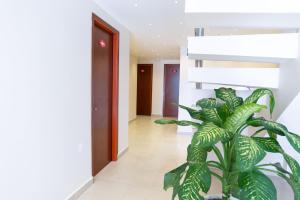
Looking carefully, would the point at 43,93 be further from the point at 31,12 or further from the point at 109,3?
the point at 109,3

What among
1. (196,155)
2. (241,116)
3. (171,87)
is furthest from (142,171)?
(171,87)

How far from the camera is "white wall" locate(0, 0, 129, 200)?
1.82 metres

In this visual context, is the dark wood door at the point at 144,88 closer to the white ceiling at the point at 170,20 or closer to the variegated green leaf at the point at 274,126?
the white ceiling at the point at 170,20

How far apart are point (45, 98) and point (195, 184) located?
167cm

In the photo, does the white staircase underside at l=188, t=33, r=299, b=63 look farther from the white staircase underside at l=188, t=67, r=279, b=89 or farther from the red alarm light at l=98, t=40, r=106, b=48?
the red alarm light at l=98, t=40, r=106, b=48

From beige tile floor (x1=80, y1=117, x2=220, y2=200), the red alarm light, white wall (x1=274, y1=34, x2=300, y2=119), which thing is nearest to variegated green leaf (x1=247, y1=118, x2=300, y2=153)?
white wall (x1=274, y1=34, x2=300, y2=119)

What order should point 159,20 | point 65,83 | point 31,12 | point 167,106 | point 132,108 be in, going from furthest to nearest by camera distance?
point 167,106, point 132,108, point 159,20, point 65,83, point 31,12

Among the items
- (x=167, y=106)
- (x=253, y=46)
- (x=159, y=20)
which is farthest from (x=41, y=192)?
(x=167, y=106)

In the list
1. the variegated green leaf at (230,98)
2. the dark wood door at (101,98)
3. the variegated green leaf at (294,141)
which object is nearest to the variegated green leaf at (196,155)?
the variegated green leaf at (230,98)

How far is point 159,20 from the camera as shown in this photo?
379 cm

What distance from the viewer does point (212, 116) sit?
1253 millimetres

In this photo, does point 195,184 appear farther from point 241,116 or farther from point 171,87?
point 171,87

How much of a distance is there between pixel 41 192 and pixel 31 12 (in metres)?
1.61

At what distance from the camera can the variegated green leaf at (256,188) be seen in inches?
39.0
